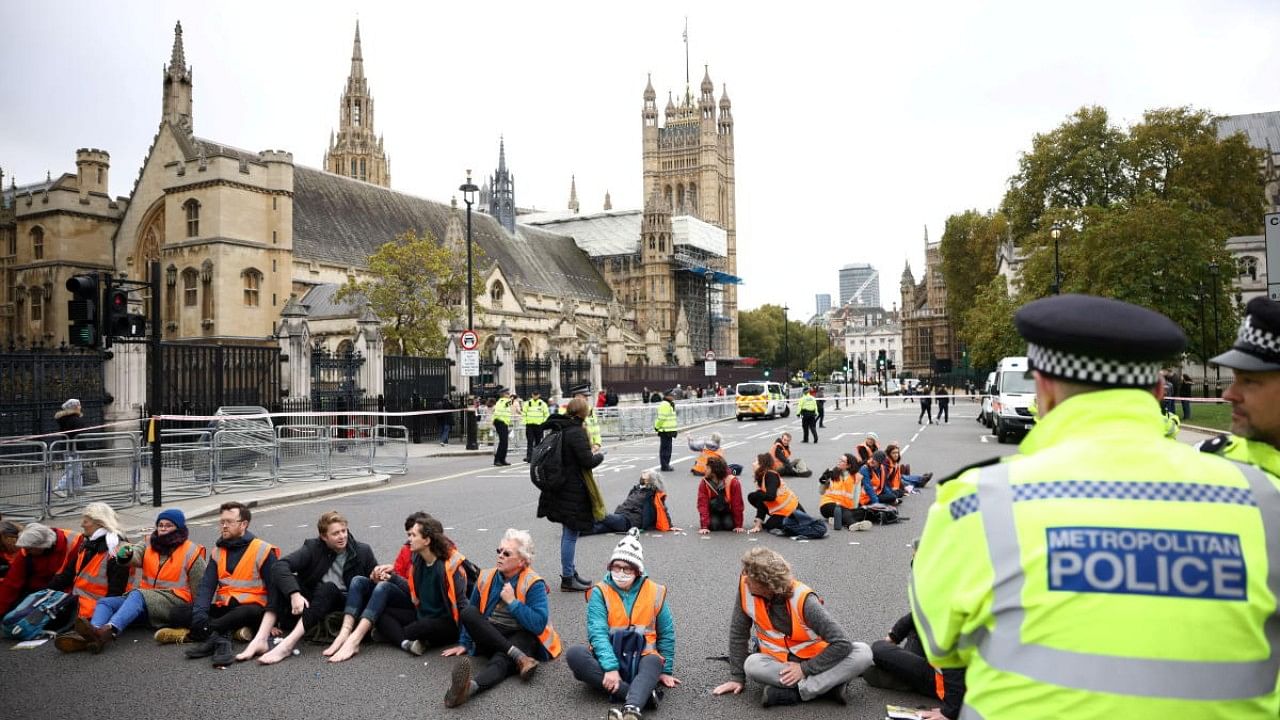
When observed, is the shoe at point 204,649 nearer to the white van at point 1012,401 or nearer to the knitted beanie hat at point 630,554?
the knitted beanie hat at point 630,554

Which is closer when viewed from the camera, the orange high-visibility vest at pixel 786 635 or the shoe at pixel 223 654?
the orange high-visibility vest at pixel 786 635

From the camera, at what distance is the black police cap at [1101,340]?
2.09 meters

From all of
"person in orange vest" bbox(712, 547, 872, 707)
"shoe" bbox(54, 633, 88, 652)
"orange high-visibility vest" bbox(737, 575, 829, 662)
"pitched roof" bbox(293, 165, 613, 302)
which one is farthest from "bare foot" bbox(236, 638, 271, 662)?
"pitched roof" bbox(293, 165, 613, 302)

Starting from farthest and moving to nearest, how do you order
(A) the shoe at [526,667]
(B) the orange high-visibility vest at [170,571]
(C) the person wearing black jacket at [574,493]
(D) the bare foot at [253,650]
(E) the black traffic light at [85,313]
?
(E) the black traffic light at [85,313]
(C) the person wearing black jacket at [574,493]
(B) the orange high-visibility vest at [170,571]
(D) the bare foot at [253,650]
(A) the shoe at [526,667]

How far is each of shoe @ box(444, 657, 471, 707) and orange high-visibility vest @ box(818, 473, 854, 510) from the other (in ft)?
22.7

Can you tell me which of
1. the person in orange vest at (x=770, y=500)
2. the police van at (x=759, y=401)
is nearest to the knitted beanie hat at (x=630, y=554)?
the person in orange vest at (x=770, y=500)

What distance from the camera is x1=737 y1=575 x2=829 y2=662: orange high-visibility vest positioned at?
5621 millimetres

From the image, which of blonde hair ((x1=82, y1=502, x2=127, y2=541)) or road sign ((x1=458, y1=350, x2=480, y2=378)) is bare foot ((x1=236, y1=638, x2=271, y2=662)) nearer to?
blonde hair ((x1=82, y1=502, x2=127, y2=541))

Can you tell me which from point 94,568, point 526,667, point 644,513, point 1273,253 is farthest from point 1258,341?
point 644,513

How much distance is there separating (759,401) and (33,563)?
119ft

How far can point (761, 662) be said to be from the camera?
220 inches

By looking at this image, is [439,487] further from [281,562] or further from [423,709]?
[423,709]

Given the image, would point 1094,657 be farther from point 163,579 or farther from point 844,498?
point 844,498

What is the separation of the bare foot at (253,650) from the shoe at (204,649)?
0.74ft
